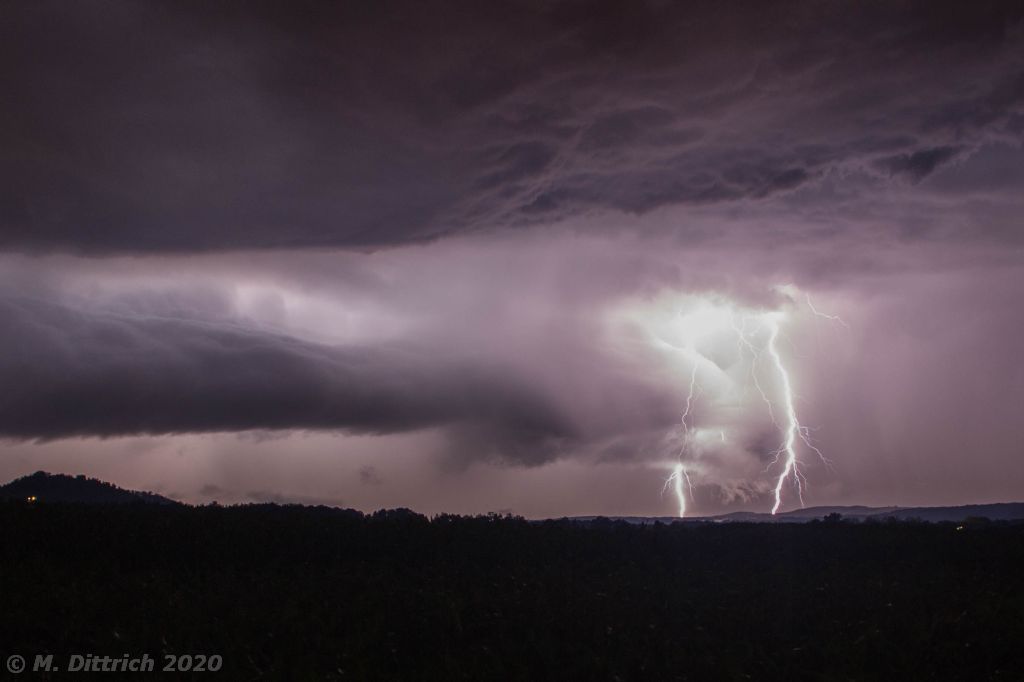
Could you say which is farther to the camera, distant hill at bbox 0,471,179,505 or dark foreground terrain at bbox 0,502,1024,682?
distant hill at bbox 0,471,179,505

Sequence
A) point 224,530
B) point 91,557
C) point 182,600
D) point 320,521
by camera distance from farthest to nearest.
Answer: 1. point 320,521
2. point 224,530
3. point 91,557
4. point 182,600

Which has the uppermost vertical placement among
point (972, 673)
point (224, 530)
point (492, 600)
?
point (224, 530)

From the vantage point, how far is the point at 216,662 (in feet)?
67.0

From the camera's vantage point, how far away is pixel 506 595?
25094mm

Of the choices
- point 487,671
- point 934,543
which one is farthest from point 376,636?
point 934,543

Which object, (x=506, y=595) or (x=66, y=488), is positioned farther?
(x=66, y=488)

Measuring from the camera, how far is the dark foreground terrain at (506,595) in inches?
834

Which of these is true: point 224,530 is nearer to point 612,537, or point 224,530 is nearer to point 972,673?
point 612,537

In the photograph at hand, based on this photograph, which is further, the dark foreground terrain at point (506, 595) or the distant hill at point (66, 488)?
the distant hill at point (66, 488)

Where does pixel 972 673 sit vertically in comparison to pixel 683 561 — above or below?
below

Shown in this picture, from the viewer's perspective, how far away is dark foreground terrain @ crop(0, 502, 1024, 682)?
21.2 m

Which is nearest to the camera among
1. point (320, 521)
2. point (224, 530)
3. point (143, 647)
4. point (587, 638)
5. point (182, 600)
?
point (143, 647)

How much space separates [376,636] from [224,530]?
39.5 ft

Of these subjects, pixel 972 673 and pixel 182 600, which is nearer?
pixel 972 673
